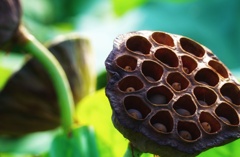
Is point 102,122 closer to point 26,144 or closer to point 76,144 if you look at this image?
point 76,144

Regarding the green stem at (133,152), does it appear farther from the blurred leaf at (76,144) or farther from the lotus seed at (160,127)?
the blurred leaf at (76,144)

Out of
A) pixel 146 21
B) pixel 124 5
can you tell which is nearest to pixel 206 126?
pixel 146 21

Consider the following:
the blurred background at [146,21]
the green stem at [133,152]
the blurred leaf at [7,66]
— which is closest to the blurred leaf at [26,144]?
the blurred leaf at [7,66]

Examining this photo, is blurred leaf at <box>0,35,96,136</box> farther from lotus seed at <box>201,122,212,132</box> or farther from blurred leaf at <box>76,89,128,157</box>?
lotus seed at <box>201,122,212,132</box>

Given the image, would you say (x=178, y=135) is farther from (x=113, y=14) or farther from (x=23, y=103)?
(x=113, y=14)

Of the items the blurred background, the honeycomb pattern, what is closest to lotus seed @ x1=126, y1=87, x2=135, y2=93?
the honeycomb pattern

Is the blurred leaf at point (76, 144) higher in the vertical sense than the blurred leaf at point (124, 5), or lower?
higher
